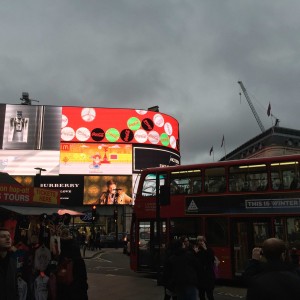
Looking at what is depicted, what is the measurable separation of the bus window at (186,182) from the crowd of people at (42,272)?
7278 mm

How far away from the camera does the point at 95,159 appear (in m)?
58.1

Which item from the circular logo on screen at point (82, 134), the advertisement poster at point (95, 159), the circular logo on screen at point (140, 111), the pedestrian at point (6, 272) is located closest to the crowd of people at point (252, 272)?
the pedestrian at point (6, 272)

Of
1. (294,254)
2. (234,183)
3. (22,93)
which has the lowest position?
(294,254)

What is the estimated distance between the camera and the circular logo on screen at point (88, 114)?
196 feet

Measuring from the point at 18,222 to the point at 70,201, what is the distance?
42743mm

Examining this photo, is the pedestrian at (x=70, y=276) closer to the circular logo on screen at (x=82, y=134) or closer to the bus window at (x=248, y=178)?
the bus window at (x=248, y=178)

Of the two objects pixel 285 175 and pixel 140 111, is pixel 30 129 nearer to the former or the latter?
pixel 140 111

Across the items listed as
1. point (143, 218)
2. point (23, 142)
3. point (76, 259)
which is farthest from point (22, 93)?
point (76, 259)

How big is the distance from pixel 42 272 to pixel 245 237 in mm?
8005

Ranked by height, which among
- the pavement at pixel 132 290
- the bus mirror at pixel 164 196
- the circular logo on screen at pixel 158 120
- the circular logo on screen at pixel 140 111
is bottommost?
the pavement at pixel 132 290

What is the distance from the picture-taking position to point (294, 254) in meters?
10.6

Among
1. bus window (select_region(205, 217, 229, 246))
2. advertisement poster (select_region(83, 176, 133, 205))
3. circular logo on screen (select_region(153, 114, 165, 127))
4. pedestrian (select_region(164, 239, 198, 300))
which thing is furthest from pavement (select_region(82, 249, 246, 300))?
circular logo on screen (select_region(153, 114, 165, 127))

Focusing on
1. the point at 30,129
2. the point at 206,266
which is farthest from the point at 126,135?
the point at 206,266

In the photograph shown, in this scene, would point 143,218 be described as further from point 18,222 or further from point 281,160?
point 281,160
